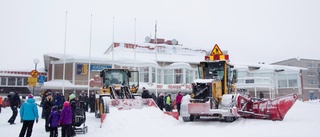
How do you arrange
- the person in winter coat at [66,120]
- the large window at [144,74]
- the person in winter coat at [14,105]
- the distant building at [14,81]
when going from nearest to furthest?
the person in winter coat at [66,120] → the person in winter coat at [14,105] → the large window at [144,74] → the distant building at [14,81]

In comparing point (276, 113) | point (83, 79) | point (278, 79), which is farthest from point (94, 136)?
point (278, 79)

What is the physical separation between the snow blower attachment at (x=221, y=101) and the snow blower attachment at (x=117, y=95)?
6.66 feet

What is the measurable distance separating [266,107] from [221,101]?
246cm

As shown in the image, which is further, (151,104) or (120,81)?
(120,81)

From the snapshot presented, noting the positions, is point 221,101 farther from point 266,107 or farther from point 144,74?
point 144,74

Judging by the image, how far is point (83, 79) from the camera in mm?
34188

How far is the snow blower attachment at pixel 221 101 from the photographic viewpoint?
13.4 m

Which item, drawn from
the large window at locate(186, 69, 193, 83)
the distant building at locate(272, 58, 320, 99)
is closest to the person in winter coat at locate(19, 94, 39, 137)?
the large window at locate(186, 69, 193, 83)

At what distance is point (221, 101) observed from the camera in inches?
552

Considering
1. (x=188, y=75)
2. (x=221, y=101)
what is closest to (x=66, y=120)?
(x=221, y=101)

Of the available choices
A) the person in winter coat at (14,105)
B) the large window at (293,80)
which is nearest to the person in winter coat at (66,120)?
the person in winter coat at (14,105)

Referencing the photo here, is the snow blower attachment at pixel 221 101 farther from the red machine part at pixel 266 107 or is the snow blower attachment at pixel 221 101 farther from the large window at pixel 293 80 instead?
the large window at pixel 293 80

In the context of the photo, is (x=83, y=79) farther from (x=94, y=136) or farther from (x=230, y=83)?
(x=94, y=136)

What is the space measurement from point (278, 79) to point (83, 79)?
29.2m
